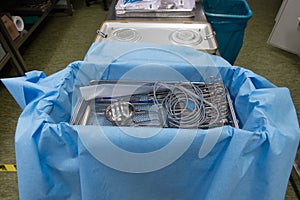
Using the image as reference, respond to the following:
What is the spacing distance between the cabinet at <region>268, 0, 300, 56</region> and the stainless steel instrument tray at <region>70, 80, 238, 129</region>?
1527 millimetres

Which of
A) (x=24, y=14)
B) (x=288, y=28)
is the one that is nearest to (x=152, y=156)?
(x=288, y=28)

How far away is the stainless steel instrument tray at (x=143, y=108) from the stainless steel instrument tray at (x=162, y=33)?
32 cm

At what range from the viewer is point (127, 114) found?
26.8 inches

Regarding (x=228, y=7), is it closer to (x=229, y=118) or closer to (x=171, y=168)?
(x=229, y=118)

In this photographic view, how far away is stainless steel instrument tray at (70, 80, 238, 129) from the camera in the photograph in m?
0.62

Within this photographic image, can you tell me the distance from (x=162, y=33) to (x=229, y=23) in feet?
1.48

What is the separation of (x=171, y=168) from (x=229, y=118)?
25 centimetres

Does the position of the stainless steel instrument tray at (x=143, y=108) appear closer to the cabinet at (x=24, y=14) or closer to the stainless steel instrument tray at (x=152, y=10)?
the stainless steel instrument tray at (x=152, y=10)

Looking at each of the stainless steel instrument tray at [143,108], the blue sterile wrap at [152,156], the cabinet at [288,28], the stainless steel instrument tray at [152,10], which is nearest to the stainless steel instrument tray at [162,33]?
the stainless steel instrument tray at [152,10]

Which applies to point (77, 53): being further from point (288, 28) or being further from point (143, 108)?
point (288, 28)

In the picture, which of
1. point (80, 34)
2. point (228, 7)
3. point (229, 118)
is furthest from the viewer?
point (80, 34)

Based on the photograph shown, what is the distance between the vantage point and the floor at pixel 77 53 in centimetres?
127

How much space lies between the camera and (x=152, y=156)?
460 millimetres

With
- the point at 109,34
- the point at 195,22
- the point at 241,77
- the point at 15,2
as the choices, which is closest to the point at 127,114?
the point at 241,77
